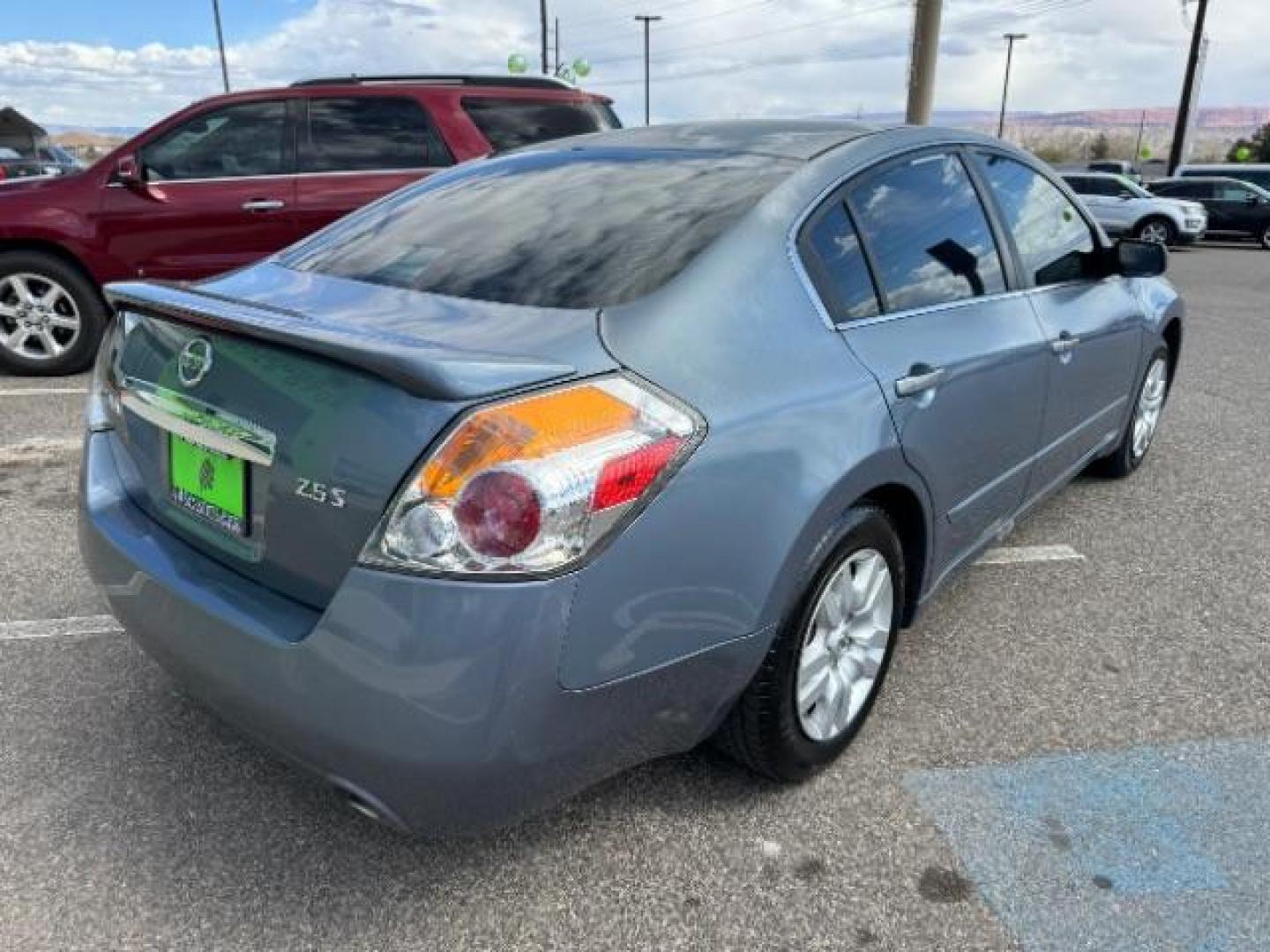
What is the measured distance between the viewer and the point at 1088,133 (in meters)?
77.1

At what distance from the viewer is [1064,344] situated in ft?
10.4

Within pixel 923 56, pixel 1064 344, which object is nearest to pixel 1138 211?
pixel 923 56

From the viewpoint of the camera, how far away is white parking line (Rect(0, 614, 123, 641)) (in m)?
3.02

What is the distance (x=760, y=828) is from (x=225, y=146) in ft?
19.5

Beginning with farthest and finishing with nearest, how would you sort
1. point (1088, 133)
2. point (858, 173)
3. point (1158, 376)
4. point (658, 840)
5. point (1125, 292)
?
1. point (1088, 133)
2. point (1158, 376)
3. point (1125, 292)
4. point (858, 173)
5. point (658, 840)

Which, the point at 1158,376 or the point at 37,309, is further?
the point at 37,309

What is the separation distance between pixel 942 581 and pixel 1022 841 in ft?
2.61

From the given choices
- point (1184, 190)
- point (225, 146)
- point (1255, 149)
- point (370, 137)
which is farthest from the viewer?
point (1255, 149)

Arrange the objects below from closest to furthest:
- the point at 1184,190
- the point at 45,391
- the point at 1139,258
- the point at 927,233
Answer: the point at 927,233 < the point at 1139,258 < the point at 45,391 < the point at 1184,190

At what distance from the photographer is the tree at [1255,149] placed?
47250 mm

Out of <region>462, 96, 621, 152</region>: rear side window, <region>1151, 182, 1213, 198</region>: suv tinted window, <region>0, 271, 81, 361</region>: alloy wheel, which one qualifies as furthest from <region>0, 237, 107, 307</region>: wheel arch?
<region>1151, 182, 1213, 198</region>: suv tinted window

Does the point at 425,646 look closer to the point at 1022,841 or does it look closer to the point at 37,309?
the point at 1022,841

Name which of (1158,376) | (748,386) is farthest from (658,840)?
(1158,376)

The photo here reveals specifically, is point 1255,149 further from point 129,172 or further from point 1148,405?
point 129,172
